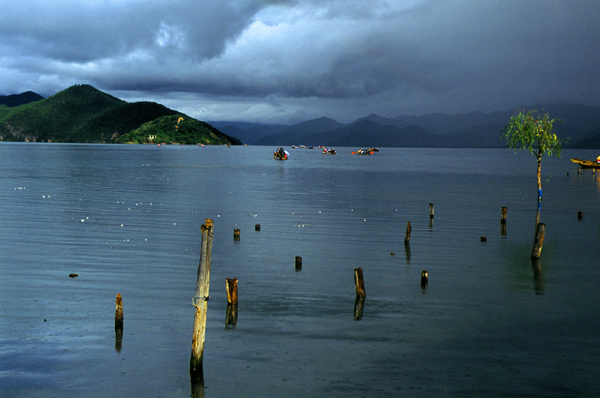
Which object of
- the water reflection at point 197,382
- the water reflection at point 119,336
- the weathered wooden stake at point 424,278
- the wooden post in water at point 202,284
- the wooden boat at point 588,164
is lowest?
the water reflection at point 197,382

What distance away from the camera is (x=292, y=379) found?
1631cm

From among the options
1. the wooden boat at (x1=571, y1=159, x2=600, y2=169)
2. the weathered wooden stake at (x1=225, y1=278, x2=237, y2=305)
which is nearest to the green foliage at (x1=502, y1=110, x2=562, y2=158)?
the weathered wooden stake at (x1=225, y1=278, x2=237, y2=305)

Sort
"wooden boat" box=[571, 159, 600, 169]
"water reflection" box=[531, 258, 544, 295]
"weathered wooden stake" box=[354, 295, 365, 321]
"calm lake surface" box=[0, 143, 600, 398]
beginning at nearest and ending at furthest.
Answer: "calm lake surface" box=[0, 143, 600, 398], "weathered wooden stake" box=[354, 295, 365, 321], "water reflection" box=[531, 258, 544, 295], "wooden boat" box=[571, 159, 600, 169]

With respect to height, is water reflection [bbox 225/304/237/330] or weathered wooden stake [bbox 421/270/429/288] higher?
weathered wooden stake [bbox 421/270/429/288]

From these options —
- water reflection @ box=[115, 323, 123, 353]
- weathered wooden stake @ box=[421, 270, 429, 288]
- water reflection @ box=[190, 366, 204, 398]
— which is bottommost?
water reflection @ box=[190, 366, 204, 398]

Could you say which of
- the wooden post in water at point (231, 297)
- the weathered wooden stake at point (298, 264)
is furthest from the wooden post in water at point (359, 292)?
the weathered wooden stake at point (298, 264)

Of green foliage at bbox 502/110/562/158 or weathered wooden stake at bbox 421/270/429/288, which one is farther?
green foliage at bbox 502/110/562/158

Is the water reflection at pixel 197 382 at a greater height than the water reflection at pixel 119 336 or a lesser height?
lesser

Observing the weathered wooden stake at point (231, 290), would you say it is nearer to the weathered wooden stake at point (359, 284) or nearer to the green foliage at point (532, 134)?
the weathered wooden stake at point (359, 284)

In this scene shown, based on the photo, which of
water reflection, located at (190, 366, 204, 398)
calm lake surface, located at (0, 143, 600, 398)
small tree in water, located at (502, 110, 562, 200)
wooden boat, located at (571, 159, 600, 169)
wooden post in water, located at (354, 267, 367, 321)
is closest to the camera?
water reflection, located at (190, 366, 204, 398)

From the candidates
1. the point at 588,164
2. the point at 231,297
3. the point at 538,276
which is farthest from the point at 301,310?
the point at 588,164

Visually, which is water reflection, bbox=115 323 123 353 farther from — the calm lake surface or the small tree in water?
the small tree in water

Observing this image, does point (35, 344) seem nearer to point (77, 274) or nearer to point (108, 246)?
point (77, 274)

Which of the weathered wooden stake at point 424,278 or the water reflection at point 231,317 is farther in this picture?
the weathered wooden stake at point 424,278
